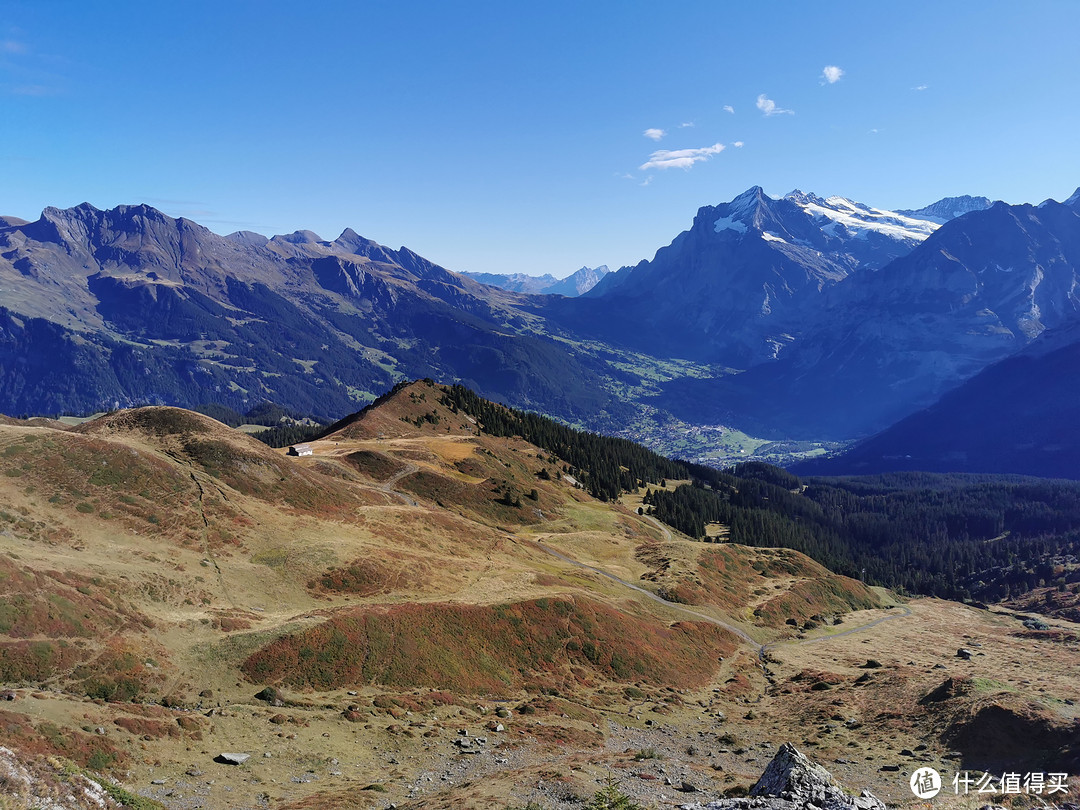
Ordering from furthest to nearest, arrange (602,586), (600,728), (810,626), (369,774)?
1. (810,626)
2. (602,586)
3. (600,728)
4. (369,774)

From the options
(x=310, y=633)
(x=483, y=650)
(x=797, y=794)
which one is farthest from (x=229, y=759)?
(x=797, y=794)

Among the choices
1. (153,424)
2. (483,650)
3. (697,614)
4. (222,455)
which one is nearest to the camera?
(483,650)

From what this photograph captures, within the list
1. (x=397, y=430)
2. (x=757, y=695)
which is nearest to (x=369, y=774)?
(x=757, y=695)

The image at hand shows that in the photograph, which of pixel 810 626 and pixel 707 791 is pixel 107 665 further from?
pixel 810 626

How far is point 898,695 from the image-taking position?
73688mm

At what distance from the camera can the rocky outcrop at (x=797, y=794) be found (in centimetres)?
3600

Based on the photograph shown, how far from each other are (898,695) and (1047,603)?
174559mm

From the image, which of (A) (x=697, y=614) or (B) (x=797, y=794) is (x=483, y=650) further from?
(A) (x=697, y=614)

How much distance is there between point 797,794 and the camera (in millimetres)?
36469

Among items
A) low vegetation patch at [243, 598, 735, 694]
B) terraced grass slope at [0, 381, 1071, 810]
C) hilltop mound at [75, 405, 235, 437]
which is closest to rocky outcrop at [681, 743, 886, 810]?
terraced grass slope at [0, 381, 1071, 810]

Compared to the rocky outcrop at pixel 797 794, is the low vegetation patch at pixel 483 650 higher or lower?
lower

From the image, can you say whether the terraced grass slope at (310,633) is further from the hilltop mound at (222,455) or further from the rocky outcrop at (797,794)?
the rocky outcrop at (797,794)

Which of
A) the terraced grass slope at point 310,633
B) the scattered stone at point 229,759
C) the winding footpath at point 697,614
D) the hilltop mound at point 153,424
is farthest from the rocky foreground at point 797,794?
the hilltop mound at point 153,424

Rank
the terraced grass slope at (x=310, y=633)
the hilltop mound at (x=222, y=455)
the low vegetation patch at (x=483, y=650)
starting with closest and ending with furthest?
the terraced grass slope at (x=310, y=633) → the low vegetation patch at (x=483, y=650) → the hilltop mound at (x=222, y=455)
